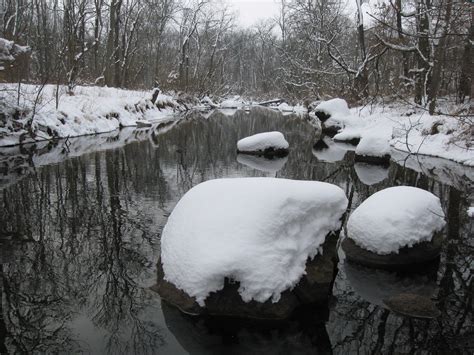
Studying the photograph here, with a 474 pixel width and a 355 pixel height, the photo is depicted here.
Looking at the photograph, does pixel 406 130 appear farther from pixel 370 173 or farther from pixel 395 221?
pixel 395 221

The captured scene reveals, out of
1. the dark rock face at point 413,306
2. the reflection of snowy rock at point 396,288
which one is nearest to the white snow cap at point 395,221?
the reflection of snowy rock at point 396,288

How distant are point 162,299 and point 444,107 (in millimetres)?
17212

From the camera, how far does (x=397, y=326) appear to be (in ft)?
13.0

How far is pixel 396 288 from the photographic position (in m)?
4.75

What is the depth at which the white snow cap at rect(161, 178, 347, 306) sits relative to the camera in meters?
3.86

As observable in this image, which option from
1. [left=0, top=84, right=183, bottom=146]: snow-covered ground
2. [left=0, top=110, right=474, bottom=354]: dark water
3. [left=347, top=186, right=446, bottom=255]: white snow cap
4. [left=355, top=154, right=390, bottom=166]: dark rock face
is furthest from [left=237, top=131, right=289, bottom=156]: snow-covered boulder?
[left=347, top=186, right=446, bottom=255]: white snow cap

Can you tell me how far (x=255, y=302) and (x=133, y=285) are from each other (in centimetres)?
153

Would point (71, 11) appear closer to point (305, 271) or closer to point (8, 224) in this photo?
point (8, 224)

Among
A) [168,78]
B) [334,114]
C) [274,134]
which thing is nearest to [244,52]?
[168,78]

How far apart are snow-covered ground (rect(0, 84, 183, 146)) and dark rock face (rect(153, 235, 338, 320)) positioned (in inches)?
411

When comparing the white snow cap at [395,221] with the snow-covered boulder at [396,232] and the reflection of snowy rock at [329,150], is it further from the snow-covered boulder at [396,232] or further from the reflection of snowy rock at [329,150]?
the reflection of snowy rock at [329,150]

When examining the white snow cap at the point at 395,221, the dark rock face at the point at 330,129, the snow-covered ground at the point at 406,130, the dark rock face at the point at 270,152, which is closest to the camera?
the white snow cap at the point at 395,221

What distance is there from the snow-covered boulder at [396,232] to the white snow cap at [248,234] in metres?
0.71

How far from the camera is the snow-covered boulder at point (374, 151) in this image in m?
12.5
